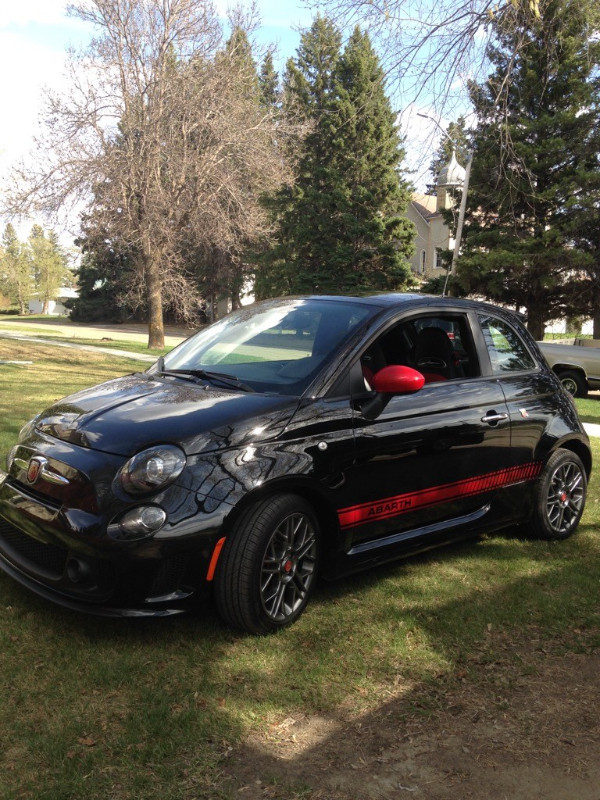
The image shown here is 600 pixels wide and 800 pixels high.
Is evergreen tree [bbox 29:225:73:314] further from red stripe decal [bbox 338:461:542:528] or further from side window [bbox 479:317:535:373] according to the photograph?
red stripe decal [bbox 338:461:542:528]

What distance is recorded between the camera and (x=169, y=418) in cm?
366

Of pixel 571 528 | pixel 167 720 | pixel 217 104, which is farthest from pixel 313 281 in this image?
pixel 167 720

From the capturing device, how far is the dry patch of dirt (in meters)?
2.66

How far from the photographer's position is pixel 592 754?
2943mm

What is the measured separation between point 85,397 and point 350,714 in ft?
7.33

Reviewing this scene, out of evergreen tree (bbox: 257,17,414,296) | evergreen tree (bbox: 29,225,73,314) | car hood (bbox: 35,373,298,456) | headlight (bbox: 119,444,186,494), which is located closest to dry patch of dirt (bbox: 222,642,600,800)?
headlight (bbox: 119,444,186,494)

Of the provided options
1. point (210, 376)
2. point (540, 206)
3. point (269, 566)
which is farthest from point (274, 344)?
point (540, 206)

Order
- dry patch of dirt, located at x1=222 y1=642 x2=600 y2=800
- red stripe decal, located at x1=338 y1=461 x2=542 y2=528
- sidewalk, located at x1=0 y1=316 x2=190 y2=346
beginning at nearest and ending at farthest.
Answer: dry patch of dirt, located at x1=222 y1=642 x2=600 y2=800, red stripe decal, located at x1=338 y1=461 x2=542 y2=528, sidewalk, located at x1=0 y1=316 x2=190 y2=346

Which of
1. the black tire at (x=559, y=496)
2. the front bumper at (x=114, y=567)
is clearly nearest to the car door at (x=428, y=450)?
the black tire at (x=559, y=496)

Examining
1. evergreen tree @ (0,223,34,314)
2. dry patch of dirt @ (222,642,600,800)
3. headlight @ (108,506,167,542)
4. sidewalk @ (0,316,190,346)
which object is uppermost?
evergreen tree @ (0,223,34,314)

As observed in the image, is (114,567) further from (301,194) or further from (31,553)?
(301,194)

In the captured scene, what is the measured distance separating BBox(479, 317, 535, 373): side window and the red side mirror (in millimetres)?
1136

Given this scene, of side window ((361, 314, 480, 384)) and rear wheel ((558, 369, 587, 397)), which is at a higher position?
side window ((361, 314, 480, 384))

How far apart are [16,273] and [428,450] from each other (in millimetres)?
83884
